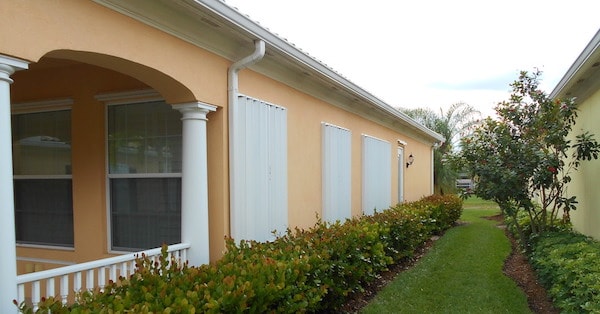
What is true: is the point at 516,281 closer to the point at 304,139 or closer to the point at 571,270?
the point at 571,270

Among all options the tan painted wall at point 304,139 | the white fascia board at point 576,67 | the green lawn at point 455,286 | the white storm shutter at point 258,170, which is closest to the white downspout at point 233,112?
the white storm shutter at point 258,170

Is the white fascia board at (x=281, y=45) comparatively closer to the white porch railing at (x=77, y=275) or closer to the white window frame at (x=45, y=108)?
the white porch railing at (x=77, y=275)

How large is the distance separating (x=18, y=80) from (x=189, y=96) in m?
3.09

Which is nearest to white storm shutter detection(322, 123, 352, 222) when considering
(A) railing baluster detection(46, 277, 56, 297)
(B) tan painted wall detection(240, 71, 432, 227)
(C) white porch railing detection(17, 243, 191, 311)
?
(B) tan painted wall detection(240, 71, 432, 227)

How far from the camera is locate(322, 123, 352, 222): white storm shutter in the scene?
24.9 ft

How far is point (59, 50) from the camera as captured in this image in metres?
3.24

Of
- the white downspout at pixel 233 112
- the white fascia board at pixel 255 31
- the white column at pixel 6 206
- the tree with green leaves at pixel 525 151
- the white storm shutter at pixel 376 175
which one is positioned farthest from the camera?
the white storm shutter at pixel 376 175

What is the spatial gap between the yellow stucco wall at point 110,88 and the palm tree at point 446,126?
643 inches

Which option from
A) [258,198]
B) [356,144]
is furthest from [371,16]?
[258,198]

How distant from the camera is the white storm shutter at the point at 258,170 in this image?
200 inches

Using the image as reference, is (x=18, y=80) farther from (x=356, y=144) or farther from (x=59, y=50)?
(x=356, y=144)

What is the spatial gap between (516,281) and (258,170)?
4.51 m

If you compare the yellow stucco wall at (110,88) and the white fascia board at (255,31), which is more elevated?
the white fascia board at (255,31)

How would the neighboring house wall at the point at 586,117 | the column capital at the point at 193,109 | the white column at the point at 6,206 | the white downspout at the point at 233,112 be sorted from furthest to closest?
the neighboring house wall at the point at 586,117 < the white downspout at the point at 233,112 < the column capital at the point at 193,109 < the white column at the point at 6,206
